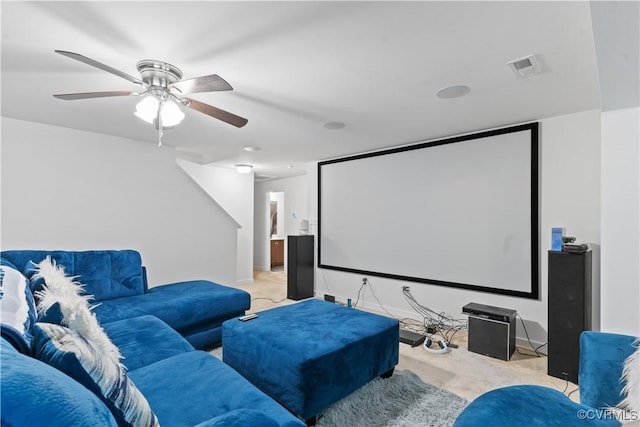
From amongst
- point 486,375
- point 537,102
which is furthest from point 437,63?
point 486,375

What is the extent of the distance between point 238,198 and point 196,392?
196 inches

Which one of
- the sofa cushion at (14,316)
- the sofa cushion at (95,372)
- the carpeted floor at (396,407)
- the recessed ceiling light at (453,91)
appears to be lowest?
the carpeted floor at (396,407)

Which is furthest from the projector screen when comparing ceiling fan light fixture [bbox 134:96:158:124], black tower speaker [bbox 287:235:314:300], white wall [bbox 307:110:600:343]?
ceiling fan light fixture [bbox 134:96:158:124]

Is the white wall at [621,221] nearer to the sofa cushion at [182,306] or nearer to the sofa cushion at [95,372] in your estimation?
the sofa cushion at [95,372]

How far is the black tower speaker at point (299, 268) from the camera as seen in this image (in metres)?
4.96

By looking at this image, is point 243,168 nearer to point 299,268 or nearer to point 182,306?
point 299,268

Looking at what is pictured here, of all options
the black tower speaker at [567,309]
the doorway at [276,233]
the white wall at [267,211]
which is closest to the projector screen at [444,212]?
the black tower speaker at [567,309]

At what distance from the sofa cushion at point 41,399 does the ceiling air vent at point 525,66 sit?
262 cm

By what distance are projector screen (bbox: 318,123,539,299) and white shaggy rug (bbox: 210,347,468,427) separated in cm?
167

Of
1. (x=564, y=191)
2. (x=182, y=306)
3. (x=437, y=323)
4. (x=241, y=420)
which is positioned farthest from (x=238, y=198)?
(x=241, y=420)

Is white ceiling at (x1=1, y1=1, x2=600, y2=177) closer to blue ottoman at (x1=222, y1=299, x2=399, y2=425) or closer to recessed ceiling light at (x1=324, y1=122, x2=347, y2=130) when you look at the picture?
recessed ceiling light at (x1=324, y1=122, x2=347, y2=130)

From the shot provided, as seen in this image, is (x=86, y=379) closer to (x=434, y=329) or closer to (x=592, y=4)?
(x=592, y=4)

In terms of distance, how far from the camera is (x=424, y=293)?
3936 millimetres

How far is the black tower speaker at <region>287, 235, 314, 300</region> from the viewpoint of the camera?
4957 millimetres
